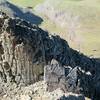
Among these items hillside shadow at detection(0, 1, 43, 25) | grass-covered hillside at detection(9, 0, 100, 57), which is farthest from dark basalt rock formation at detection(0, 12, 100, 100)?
hillside shadow at detection(0, 1, 43, 25)

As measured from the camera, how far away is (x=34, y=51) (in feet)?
122

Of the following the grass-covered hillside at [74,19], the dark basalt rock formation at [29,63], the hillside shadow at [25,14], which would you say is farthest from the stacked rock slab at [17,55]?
the hillside shadow at [25,14]

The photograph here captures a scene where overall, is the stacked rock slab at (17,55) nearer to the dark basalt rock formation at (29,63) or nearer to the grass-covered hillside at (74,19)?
the dark basalt rock formation at (29,63)

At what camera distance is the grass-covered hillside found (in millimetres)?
140375

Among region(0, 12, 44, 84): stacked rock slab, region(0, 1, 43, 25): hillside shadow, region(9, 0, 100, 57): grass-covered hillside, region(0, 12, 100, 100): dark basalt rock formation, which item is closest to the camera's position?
region(0, 12, 100, 100): dark basalt rock formation

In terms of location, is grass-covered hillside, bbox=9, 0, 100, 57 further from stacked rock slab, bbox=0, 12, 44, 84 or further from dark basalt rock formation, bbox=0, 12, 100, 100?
stacked rock slab, bbox=0, 12, 44, 84

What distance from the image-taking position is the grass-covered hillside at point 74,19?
461 ft

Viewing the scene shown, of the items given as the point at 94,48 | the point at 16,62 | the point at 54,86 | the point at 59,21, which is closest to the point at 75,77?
the point at 54,86

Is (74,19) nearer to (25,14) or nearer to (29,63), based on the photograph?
(25,14)

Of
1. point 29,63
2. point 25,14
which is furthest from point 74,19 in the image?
point 29,63

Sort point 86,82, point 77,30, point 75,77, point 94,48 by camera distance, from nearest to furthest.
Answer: point 75,77 < point 86,82 < point 94,48 < point 77,30

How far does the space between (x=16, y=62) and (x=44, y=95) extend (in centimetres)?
448

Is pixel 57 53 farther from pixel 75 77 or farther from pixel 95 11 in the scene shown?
pixel 95 11

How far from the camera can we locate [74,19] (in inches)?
6476
